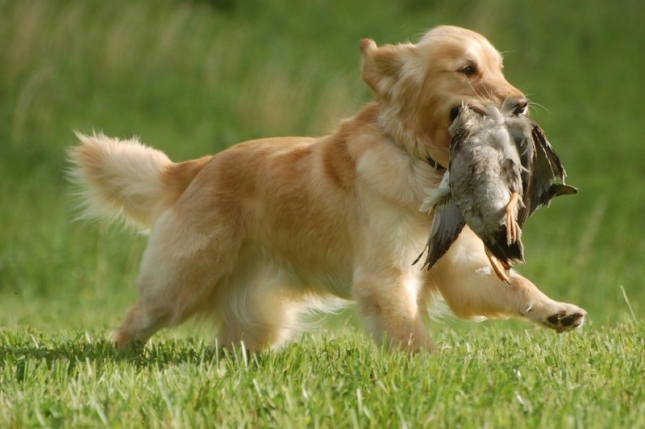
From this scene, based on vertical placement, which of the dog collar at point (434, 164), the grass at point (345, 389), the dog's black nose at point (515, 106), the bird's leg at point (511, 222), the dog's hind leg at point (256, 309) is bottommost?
the dog's hind leg at point (256, 309)

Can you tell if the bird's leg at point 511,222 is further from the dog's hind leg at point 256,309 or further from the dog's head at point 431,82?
the dog's hind leg at point 256,309

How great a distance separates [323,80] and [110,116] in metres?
3.01

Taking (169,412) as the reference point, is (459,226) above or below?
above

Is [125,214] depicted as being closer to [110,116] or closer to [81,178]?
[81,178]

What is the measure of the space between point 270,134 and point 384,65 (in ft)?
25.1

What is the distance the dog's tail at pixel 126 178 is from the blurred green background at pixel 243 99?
1.32m

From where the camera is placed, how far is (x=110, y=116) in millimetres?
12977

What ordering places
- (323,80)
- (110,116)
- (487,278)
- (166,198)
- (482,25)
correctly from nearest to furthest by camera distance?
(487,278), (166,198), (110,116), (323,80), (482,25)

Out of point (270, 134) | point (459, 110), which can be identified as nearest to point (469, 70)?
point (459, 110)


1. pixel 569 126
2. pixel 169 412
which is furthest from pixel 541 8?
pixel 169 412

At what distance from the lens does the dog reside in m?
A: 4.87

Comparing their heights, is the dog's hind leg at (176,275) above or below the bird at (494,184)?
below

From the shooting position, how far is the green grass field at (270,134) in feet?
12.1

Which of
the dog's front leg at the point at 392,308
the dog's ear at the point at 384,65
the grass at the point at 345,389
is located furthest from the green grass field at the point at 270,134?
the dog's ear at the point at 384,65
